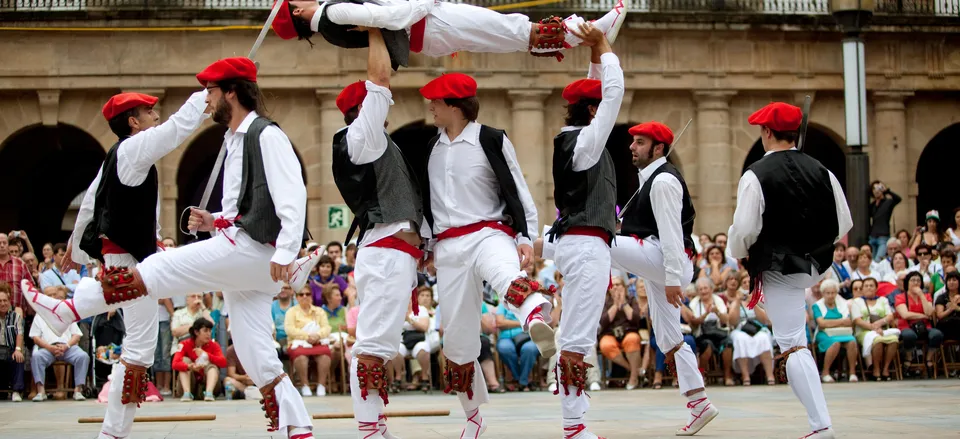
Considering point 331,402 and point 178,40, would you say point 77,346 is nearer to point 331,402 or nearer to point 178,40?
point 331,402

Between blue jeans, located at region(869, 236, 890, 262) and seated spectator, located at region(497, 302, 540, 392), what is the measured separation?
8.28 meters

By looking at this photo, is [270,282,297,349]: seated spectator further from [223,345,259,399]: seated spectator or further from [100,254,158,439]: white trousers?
[100,254,158,439]: white trousers

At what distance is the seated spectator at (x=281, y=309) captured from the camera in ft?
52.6

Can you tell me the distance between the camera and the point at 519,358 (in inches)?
641

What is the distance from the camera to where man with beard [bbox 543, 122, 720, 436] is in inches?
344

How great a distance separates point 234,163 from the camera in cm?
734

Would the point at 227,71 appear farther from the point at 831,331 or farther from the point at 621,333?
the point at 831,331

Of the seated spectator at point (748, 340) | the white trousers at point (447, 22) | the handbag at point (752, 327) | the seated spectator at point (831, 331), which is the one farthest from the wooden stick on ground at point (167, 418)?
the seated spectator at point (831, 331)

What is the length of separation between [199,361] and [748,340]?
6.78 metres

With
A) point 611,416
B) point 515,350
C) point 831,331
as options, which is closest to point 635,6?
point 831,331

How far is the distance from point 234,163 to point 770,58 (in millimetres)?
20566

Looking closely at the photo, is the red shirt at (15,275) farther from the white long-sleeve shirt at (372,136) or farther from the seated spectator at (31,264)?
the white long-sleeve shirt at (372,136)

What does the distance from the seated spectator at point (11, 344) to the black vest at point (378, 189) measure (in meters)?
8.92

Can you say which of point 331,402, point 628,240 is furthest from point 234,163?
point 331,402
